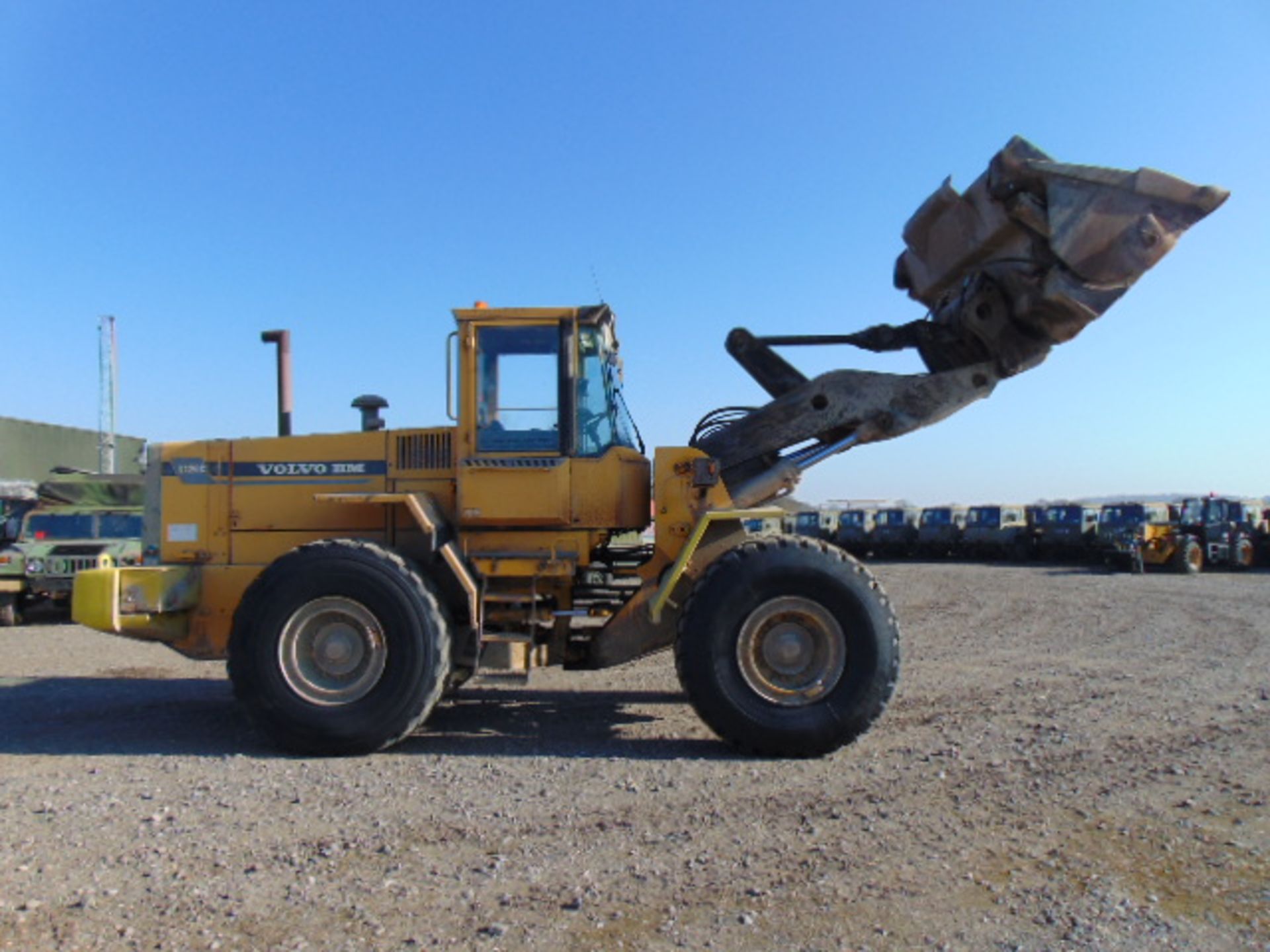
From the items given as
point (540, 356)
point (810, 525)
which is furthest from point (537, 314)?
point (810, 525)

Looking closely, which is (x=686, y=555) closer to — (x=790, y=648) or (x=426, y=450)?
(x=790, y=648)

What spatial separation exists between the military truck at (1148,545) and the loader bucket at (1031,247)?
21384 millimetres

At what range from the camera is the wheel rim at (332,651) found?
6.41 metres

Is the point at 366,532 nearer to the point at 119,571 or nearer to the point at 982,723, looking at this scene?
the point at 119,571

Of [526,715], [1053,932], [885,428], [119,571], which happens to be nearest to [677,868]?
[1053,932]

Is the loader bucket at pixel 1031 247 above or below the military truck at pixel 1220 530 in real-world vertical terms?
Result: above

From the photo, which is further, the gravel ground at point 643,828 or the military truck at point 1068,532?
the military truck at point 1068,532

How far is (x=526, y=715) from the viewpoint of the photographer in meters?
7.63

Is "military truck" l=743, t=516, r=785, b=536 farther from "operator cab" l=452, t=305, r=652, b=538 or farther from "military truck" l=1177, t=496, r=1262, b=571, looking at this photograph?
"military truck" l=1177, t=496, r=1262, b=571

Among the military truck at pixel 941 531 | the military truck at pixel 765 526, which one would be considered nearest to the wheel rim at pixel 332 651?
the military truck at pixel 765 526

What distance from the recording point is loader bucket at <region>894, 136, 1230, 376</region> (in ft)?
20.7

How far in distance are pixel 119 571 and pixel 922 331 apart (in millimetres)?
6192

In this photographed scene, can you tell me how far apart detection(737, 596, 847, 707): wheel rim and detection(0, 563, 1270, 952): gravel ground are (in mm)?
499

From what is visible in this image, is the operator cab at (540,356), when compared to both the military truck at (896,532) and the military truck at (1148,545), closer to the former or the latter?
the military truck at (1148,545)
